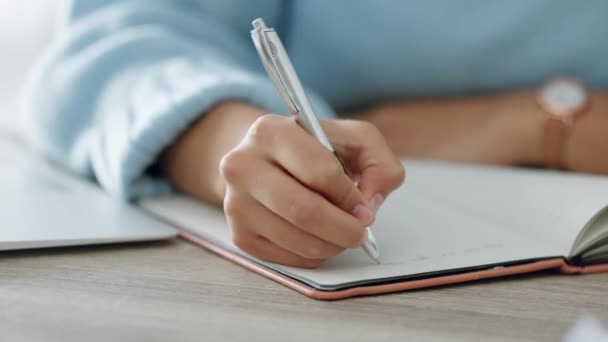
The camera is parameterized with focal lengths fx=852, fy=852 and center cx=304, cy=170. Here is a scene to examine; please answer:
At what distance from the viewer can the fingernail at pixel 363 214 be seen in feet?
1.35

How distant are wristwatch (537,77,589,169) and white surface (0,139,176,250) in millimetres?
362

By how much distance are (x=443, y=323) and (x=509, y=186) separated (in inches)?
8.8

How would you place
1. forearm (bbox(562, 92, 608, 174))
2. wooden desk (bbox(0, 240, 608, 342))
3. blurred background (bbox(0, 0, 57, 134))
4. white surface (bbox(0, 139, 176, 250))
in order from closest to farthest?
1. wooden desk (bbox(0, 240, 608, 342))
2. white surface (bbox(0, 139, 176, 250))
3. forearm (bbox(562, 92, 608, 174))
4. blurred background (bbox(0, 0, 57, 134))

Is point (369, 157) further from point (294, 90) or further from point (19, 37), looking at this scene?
point (19, 37)

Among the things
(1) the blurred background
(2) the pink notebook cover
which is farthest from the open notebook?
(1) the blurred background

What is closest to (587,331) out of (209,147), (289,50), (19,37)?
(209,147)

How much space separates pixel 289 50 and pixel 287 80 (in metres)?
0.47

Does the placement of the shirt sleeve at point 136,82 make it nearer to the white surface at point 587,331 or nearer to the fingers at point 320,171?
the fingers at point 320,171

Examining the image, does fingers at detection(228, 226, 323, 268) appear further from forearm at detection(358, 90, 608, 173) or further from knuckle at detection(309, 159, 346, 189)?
forearm at detection(358, 90, 608, 173)

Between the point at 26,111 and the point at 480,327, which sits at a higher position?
the point at 26,111

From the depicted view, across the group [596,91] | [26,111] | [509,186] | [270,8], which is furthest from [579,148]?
[26,111]

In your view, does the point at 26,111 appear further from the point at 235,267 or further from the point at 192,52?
the point at 235,267

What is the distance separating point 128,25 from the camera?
716 millimetres

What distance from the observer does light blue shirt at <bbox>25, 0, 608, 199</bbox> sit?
24.1 inches
